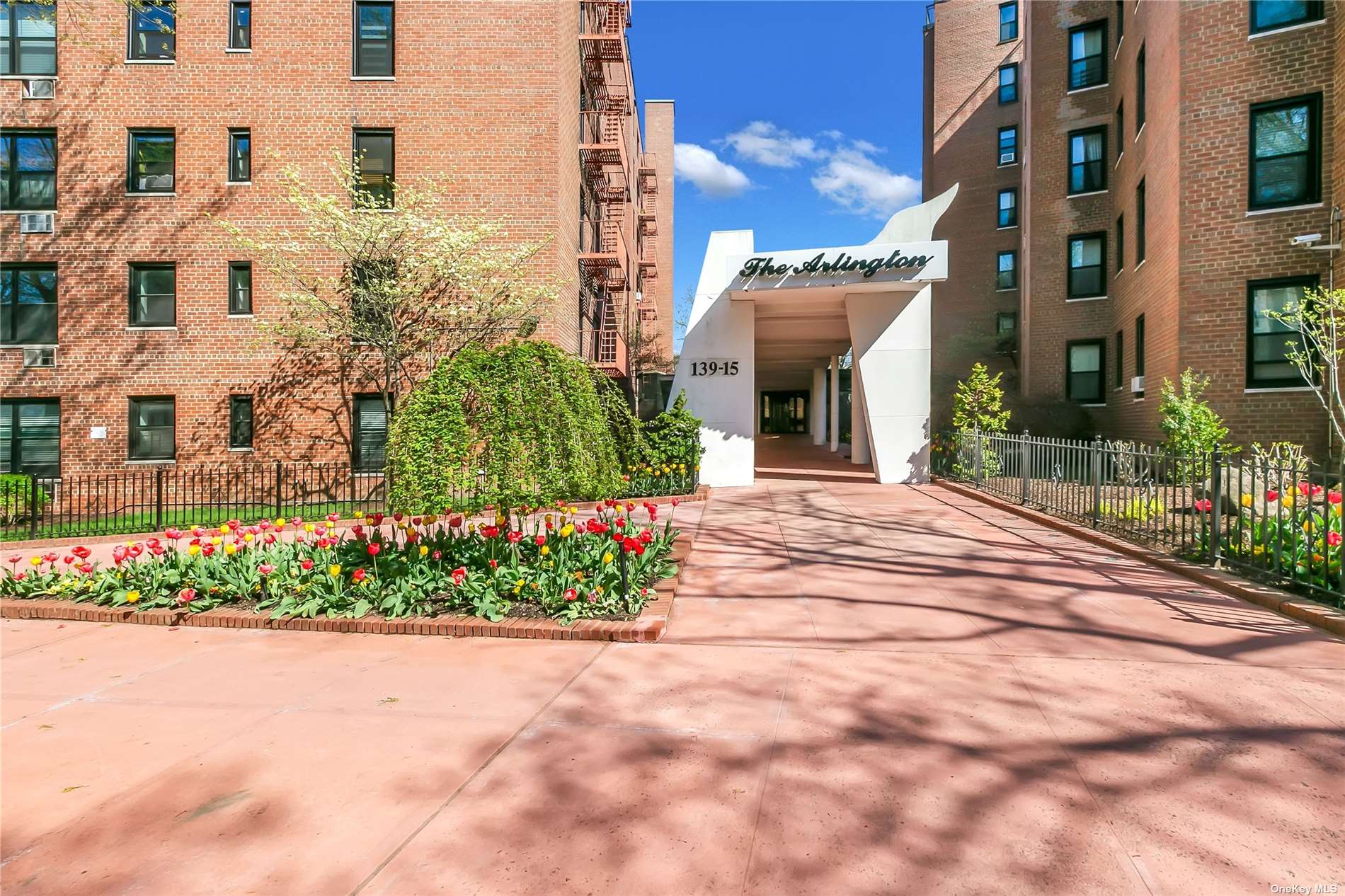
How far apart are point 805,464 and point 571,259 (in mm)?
9812

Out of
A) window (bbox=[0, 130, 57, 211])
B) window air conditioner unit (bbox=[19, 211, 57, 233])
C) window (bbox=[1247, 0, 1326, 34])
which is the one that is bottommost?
window air conditioner unit (bbox=[19, 211, 57, 233])

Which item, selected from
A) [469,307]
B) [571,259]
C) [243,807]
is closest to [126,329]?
[469,307]

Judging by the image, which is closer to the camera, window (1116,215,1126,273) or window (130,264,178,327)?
window (130,264,178,327)

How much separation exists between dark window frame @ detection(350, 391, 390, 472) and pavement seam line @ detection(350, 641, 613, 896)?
13340 millimetres

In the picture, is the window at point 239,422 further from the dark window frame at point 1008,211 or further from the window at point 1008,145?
the window at point 1008,145

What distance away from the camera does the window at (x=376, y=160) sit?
1625 centimetres

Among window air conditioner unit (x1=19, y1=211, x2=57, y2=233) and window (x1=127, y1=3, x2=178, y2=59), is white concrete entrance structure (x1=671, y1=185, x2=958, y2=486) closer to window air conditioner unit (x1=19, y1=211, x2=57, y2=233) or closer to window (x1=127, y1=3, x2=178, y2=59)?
window (x1=127, y1=3, x2=178, y2=59)

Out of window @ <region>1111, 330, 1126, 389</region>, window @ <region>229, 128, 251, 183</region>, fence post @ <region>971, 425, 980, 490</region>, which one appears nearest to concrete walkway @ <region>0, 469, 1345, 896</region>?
fence post @ <region>971, 425, 980, 490</region>

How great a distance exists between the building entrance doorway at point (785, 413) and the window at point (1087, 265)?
29746 millimetres

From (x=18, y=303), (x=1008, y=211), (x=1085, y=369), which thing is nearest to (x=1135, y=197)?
(x=1085, y=369)

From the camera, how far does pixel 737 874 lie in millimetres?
2410

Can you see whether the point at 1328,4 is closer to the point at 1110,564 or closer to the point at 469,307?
the point at 1110,564

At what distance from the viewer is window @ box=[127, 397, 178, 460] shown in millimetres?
16375

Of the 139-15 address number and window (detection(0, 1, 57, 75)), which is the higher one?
window (detection(0, 1, 57, 75))
